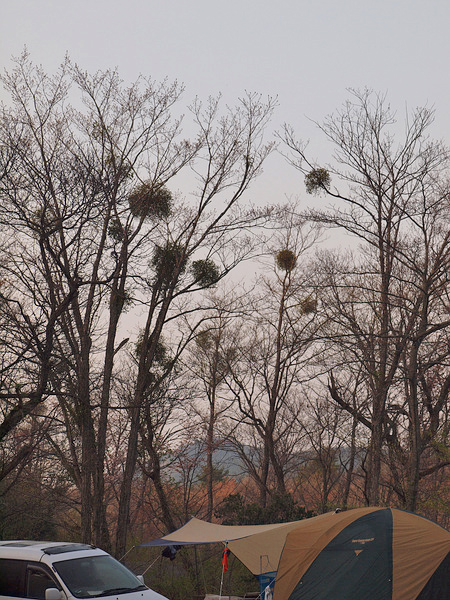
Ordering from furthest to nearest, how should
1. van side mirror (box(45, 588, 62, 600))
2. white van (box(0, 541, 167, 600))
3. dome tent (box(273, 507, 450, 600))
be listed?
dome tent (box(273, 507, 450, 600)), white van (box(0, 541, 167, 600)), van side mirror (box(45, 588, 62, 600))

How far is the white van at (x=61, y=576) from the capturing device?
308 inches

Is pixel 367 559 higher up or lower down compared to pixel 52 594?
higher up

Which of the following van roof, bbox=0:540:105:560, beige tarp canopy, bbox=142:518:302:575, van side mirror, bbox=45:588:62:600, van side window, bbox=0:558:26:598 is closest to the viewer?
van side mirror, bbox=45:588:62:600

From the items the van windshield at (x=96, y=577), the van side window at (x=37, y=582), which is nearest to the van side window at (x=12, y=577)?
the van side window at (x=37, y=582)

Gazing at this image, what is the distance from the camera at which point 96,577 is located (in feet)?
26.9

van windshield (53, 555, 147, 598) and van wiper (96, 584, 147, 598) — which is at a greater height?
van windshield (53, 555, 147, 598)

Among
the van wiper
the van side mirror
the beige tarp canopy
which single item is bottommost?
the van wiper

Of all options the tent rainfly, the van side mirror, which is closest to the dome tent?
the tent rainfly

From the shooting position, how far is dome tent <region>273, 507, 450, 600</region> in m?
9.98

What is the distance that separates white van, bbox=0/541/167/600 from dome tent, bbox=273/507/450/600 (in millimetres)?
3303

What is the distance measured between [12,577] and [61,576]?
2.44ft

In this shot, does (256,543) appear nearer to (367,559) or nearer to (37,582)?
(367,559)

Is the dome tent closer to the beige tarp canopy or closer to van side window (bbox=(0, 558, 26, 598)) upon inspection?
the beige tarp canopy

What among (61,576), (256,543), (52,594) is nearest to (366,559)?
(256,543)
